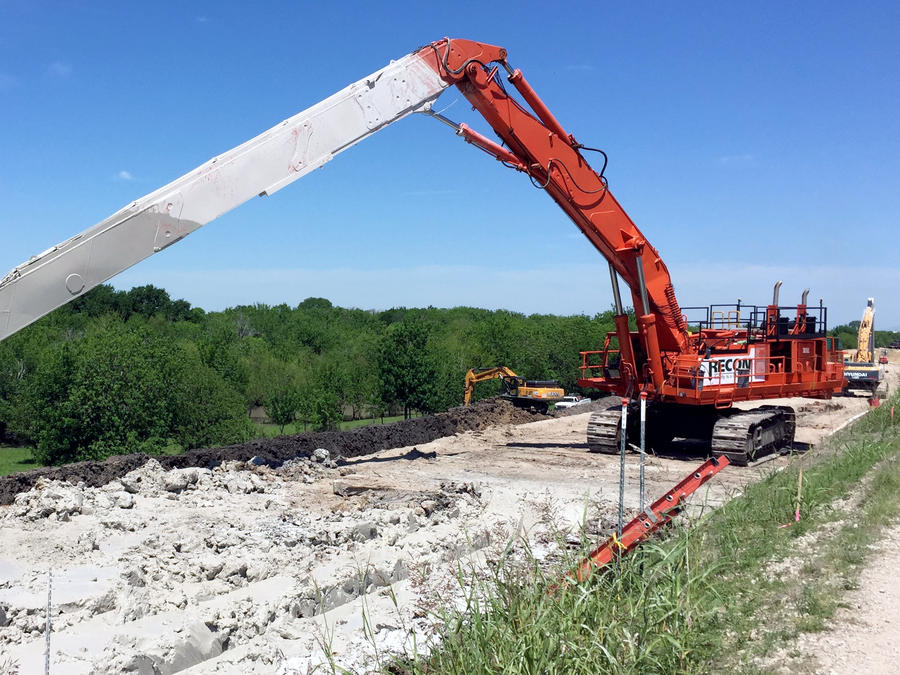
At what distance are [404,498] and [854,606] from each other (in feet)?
21.3

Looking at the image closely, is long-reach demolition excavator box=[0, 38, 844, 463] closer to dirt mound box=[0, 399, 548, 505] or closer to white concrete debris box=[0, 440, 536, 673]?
white concrete debris box=[0, 440, 536, 673]

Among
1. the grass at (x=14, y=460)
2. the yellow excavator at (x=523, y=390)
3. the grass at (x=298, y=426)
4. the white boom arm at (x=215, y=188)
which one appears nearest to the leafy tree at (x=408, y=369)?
the grass at (x=298, y=426)

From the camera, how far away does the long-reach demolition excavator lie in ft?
24.8

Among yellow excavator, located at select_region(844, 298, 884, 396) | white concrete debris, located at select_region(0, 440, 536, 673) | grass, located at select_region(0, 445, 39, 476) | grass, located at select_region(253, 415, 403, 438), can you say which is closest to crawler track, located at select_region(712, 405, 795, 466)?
white concrete debris, located at select_region(0, 440, 536, 673)

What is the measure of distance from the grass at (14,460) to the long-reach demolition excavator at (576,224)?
31.3m

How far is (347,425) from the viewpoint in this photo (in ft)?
151

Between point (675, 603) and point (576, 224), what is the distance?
8.83 metres

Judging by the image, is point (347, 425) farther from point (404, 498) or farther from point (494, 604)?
point (494, 604)

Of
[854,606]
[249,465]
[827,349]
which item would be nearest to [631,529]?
[854,606]

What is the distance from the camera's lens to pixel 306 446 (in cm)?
1508

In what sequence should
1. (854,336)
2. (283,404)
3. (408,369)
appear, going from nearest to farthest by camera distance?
(408,369)
(283,404)
(854,336)

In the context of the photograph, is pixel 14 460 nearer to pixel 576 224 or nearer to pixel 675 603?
pixel 576 224

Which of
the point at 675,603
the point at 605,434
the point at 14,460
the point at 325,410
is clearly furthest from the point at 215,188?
the point at 14,460

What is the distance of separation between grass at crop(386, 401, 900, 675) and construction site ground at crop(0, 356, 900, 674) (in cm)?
49
